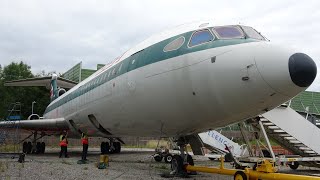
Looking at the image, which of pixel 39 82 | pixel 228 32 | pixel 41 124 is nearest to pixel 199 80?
pixel 228 32

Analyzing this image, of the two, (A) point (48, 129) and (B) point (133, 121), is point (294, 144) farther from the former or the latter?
(A) point (48, 129)

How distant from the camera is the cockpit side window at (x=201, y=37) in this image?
8245 millimetres

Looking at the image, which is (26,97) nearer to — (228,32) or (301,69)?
(228,32)

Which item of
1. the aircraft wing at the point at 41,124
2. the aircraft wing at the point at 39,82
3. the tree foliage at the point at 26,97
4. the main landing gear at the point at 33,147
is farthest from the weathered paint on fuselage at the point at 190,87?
the tree foliage at the point at 26,97

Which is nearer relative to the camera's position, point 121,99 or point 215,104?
point 215,104

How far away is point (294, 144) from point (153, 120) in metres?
6.17

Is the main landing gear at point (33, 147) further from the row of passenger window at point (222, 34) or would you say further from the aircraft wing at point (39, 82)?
the row of passenger window at point (222, 34)

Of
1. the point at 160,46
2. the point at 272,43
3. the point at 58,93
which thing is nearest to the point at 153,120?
the point at 160,46

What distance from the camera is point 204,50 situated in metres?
8.02

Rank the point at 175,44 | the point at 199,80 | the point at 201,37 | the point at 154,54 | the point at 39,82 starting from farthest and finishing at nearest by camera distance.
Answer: the point at 39,82 → the point at 154,54 → the point at 175,44 → the point at 201,37 → the point at 199,80

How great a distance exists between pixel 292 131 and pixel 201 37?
6.47 meters

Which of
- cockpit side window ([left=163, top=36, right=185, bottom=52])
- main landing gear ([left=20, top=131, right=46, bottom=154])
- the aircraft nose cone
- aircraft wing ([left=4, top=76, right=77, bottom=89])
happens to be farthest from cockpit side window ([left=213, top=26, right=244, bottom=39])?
aircraft wing ([left=4, top=76, right=77, bottom=89])

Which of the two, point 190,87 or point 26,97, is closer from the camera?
point 190,87

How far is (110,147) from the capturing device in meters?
22.5
